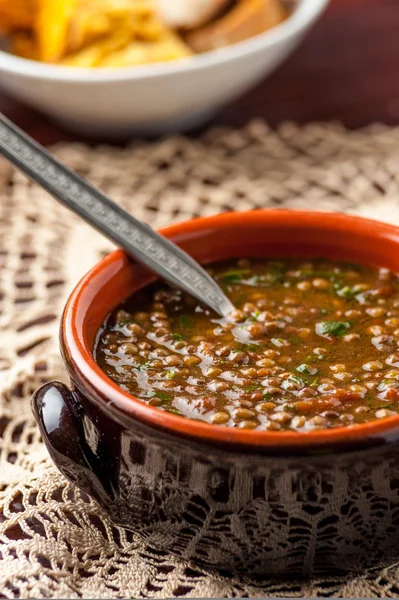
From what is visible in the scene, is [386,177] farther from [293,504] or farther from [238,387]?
[293,504]

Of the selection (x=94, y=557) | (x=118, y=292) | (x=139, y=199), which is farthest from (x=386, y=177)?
(x=94, y=557)

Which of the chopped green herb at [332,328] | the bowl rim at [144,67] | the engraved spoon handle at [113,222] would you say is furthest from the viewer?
the bowl rim at [144,67]

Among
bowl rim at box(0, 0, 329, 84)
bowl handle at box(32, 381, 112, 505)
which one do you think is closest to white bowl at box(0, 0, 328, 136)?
bowl rim at box(0, 0, 329, 84)

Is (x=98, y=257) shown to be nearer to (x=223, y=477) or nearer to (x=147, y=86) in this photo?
(x=147, y=86)

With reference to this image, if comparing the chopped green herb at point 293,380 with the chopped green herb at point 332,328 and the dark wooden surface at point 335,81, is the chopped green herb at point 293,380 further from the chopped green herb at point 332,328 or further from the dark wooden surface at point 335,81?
the dark wooden surface at point 335,81

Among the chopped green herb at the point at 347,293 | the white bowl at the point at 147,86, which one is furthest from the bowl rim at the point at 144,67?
the chopped green herb at the point at 347,293

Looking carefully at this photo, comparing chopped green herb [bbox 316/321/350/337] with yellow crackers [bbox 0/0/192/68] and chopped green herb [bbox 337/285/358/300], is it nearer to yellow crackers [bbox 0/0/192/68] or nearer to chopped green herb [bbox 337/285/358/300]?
chopped green herb [bbox 337/285/358/300]
